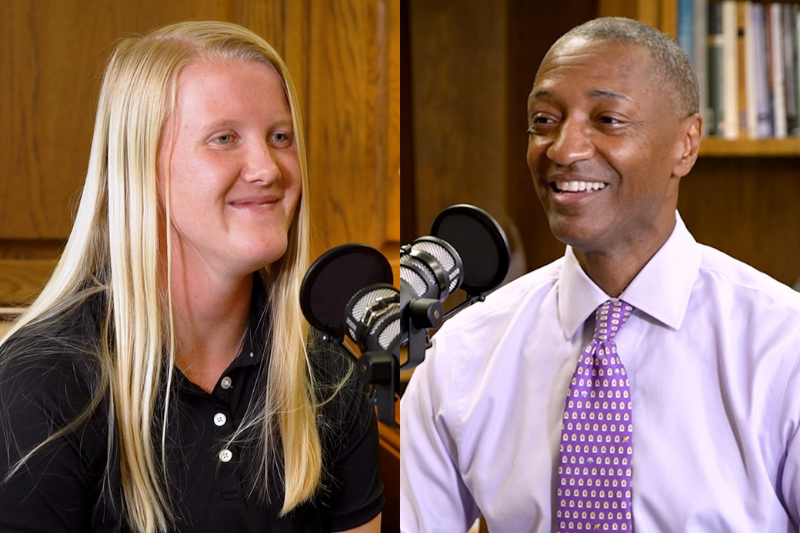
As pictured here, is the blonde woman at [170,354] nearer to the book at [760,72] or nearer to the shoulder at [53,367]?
the shoulder at [53,367]

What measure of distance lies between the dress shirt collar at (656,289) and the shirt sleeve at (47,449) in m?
0.56

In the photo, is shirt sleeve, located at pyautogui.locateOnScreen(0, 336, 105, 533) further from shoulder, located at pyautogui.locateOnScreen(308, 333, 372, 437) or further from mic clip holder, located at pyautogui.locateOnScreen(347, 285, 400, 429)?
mic clip holder, located at pyautogui.locateOnScreen(347, 285, 400, 429)

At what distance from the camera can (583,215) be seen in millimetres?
966

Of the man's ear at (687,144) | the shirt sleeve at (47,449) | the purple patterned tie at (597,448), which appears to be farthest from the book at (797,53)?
the shirt sleeve at (47,449)

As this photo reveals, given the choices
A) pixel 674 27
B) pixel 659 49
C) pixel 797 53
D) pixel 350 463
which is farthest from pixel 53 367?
pixel 797 53

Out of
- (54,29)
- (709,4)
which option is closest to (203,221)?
(54,29)

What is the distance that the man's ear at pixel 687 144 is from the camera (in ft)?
3.42

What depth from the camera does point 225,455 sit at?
2.63 ft

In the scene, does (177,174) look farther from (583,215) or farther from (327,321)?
(583,215)

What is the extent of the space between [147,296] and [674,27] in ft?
3.50

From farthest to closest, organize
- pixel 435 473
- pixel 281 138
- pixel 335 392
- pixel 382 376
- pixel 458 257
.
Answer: pixel 435 473
pixel 335 392
pixel 281 138
pixel 458 257
pixel 382 376

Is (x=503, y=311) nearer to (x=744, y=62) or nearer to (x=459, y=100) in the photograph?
(x=459, y=100)

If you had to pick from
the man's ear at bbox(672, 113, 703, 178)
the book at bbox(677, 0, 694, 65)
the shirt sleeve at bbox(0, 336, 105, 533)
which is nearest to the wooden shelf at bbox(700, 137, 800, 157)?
the book at bbox(677, 0, 694, 65)

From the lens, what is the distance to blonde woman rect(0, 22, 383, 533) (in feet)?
2.31
